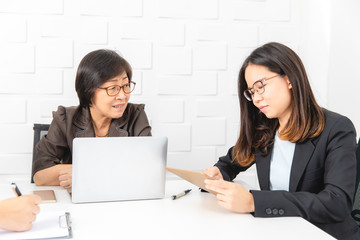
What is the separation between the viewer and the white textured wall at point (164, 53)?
8.30 ft

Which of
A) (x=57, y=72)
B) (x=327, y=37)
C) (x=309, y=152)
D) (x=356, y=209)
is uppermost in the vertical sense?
(x=327, y=37)

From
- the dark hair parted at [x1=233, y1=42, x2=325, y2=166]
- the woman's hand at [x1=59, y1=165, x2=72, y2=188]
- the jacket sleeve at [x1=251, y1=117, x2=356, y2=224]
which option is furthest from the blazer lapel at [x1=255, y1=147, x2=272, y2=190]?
the woman's hand at [x1=59, y1=165, x2=72, y2=188]

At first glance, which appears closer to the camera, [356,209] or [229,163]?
[356,209]

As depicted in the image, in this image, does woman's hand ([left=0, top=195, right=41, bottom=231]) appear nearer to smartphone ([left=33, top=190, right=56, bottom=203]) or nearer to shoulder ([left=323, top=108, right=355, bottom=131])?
smartphone ([left=33, top=190, right=56, bottom=203])

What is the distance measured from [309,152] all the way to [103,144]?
2.53ft

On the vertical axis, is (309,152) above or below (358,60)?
below

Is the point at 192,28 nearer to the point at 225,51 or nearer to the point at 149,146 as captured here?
the point at 225,51

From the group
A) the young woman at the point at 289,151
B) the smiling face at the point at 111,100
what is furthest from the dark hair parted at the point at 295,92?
the smiling face at the point at 111,100

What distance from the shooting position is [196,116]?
108 inches

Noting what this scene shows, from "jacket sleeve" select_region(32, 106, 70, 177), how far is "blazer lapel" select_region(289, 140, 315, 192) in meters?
1.09

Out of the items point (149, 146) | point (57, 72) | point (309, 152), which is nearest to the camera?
point (149, 146)

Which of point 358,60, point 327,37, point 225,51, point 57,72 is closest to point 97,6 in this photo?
point 57,72

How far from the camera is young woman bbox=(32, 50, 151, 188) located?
207 centimetres

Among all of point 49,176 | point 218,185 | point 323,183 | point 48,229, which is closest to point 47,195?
point 49,176
